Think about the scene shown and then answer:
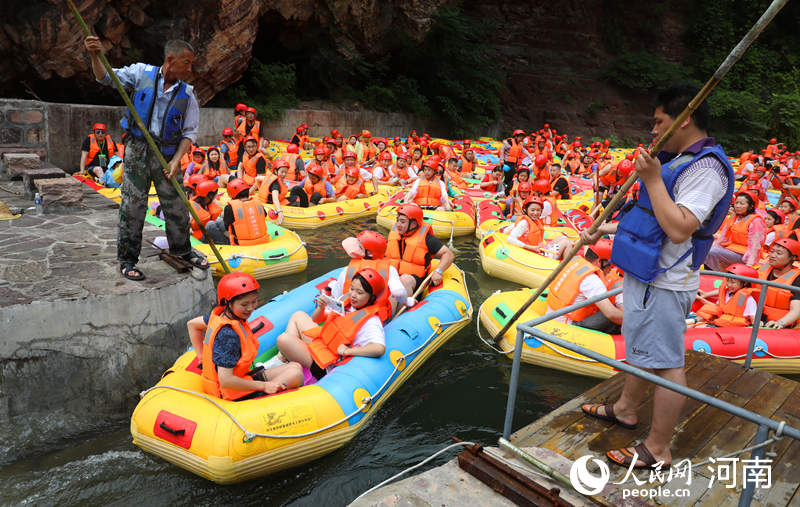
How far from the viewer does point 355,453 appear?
4539mm

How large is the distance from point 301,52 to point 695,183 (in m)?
23.5

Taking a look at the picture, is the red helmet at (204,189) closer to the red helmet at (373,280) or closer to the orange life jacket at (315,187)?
the orange life jacket at (315,187)

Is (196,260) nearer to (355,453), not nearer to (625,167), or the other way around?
(355,453)

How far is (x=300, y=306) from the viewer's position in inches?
228

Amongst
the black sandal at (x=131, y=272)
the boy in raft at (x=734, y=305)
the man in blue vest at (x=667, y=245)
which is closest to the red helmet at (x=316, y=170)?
the black sandal at (x=131, y=272)

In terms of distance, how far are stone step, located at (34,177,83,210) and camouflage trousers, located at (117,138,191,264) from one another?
2559 mm

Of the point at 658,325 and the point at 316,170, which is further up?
the point at 658,325

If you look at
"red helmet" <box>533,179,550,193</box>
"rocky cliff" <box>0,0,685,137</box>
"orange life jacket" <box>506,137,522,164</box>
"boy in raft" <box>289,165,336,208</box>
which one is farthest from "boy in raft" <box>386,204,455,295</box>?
"rocky cliff" <box>0,0,685,137</box>

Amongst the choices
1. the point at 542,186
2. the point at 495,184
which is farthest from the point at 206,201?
the point at 495,184

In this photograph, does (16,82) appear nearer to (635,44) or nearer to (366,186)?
(366,186)

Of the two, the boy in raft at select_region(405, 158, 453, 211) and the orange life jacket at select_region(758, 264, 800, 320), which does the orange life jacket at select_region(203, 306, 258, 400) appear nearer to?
the orange life jacket at select_region(758, 264, 800, 320)

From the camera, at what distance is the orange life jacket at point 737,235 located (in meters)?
8.69

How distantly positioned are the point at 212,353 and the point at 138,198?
6.13ft

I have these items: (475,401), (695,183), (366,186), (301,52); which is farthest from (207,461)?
(301,52)
